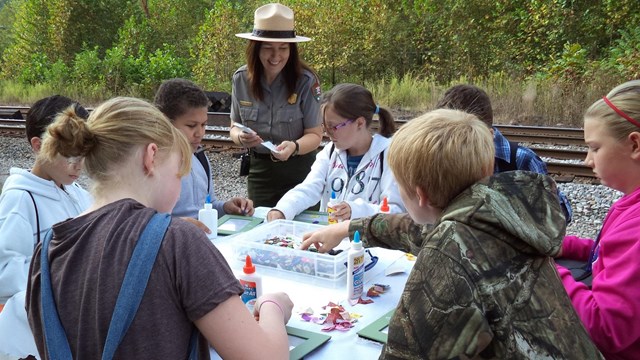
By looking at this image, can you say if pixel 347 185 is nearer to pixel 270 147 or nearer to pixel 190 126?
pixel 270 147

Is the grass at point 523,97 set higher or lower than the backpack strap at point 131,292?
lower

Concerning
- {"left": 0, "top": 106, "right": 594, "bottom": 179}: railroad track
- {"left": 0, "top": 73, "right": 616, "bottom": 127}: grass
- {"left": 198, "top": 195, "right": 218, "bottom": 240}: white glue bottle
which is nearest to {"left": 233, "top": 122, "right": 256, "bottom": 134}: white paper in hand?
{"left": 198, "top": 195, "right": 218, "bottom": 240}: white glue bottle

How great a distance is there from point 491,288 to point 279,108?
2.82 m

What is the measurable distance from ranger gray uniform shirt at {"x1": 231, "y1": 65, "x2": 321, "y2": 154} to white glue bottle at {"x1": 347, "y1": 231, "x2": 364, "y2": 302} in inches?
76.5

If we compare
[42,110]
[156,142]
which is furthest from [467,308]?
[42,110]

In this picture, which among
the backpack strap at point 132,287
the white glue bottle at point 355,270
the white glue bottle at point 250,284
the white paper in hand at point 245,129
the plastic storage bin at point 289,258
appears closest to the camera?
the backpack strap at point 132,287

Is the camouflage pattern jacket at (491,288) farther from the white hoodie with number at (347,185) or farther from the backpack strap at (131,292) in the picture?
the white hoodie with number at (347,185)

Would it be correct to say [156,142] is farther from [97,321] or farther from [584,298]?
[584,298]

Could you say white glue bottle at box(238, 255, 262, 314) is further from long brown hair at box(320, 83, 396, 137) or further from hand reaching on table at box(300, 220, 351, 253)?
long brown hair at box(320, 83, 396, 137)

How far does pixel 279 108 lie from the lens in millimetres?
3969

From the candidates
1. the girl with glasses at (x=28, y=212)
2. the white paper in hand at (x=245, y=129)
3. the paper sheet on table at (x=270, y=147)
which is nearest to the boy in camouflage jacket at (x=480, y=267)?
the girl with glasses at (x=28, y=212)

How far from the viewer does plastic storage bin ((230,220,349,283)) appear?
227 cm

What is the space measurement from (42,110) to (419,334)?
1911 mm

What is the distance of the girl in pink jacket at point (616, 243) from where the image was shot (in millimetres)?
1723
